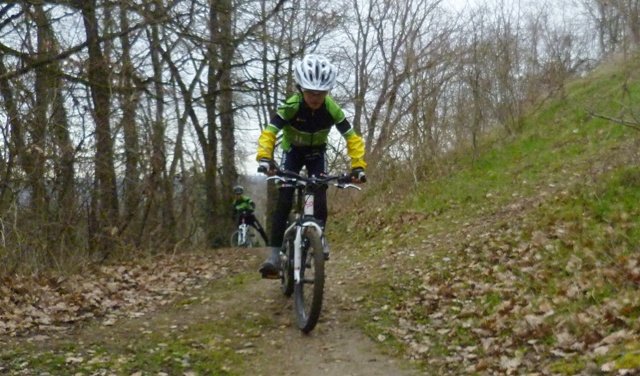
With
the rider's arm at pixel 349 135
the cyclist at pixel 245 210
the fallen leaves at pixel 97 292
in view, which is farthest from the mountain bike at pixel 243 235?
the rider's arm at pixel 349 135

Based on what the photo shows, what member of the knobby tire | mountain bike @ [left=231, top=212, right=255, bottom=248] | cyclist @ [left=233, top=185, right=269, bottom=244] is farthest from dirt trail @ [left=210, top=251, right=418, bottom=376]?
cyclist @ [left=233, top=185, right=269, bottom=244]

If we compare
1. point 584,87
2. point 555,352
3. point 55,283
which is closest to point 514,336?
point 555,352

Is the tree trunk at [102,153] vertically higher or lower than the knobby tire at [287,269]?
higher

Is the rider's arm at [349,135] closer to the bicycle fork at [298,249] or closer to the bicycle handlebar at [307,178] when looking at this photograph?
the bicycle handlebar at [307,178]

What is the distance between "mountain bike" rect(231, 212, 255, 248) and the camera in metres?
16.5

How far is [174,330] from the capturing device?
6.37 metres

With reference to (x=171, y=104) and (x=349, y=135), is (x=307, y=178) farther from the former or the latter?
(x=171, y=104)

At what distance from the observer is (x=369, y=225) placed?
12578 mm

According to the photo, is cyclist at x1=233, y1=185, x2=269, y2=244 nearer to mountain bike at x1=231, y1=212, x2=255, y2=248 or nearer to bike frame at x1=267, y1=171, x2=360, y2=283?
mountain bike at x1=231, y1=212, x2=255, y2=248

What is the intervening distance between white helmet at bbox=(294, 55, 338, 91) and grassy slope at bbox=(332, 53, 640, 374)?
2.07m

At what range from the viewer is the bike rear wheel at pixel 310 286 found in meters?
5.88

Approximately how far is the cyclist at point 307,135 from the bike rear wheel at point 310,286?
0.35 m

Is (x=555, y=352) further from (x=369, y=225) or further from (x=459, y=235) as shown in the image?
(x=369, y=225)

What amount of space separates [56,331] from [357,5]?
23266 millimetres
